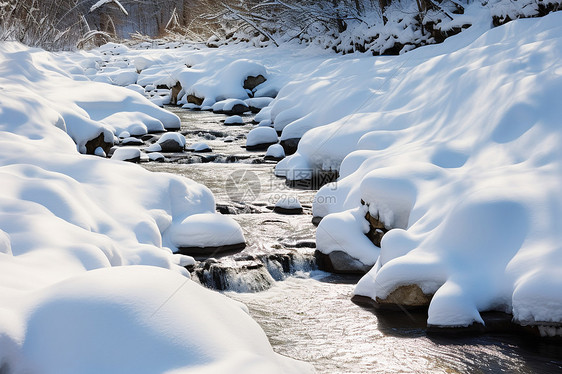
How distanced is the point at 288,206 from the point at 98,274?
14.5 ft

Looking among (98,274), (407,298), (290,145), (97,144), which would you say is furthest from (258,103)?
(98,274)

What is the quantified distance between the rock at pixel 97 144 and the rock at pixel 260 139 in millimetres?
2499

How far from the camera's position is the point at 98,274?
2.62m

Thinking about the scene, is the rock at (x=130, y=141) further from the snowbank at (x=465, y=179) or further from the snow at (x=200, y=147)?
the snowbank at (x=465, y=179)

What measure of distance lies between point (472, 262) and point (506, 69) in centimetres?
358

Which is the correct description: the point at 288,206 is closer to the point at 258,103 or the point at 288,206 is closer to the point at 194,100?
the point at 258,103

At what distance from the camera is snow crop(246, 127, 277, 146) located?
10.4m

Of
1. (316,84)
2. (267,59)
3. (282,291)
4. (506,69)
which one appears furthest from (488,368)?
(267,59)

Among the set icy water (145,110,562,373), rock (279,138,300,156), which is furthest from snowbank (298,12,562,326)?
rock (279,138,300,156)

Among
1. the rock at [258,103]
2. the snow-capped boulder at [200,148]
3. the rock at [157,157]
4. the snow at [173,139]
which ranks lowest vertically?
the rock at [157,157]

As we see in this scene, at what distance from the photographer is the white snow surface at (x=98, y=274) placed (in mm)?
2281

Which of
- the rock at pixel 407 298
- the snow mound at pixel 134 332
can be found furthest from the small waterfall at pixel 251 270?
the snow mound at pixel 134 332

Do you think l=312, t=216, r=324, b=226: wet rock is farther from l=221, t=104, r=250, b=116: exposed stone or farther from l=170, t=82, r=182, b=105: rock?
l=170, t=82, r=182, b=105: rock

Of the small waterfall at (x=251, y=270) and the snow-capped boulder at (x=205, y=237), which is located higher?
the snow-capped boulder at (x=205, y=237)
